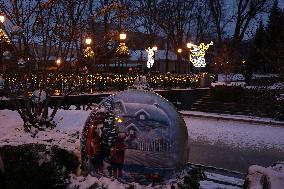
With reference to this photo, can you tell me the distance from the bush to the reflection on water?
18.2 ft

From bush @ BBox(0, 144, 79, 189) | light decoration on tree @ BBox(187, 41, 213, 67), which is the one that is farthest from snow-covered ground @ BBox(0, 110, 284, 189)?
light decoration on tree @ BBox(187, 41, 213, 67)

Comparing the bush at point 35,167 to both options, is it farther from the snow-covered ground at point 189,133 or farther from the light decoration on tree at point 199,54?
the light decoration on tree at point 199,54

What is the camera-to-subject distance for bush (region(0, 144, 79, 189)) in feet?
20.4

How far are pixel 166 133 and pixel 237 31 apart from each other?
4244 cm

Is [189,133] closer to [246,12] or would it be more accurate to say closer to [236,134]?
[236,134]

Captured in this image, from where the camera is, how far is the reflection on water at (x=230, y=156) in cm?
1139

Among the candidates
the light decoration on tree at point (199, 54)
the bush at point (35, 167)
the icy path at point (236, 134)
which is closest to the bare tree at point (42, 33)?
the bush at point (35, 167)

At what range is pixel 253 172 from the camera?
6.88 metres

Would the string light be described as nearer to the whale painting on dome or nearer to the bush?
the bush


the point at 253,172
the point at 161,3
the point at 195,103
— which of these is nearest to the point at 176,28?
the point at 161,3

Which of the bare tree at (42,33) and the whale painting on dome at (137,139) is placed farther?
the bare tree at (42,33)

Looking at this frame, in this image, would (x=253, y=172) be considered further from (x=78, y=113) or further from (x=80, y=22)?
(x=78, y=113)

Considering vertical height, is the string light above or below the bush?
above

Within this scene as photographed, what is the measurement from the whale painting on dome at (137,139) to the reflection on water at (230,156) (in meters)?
5.47
